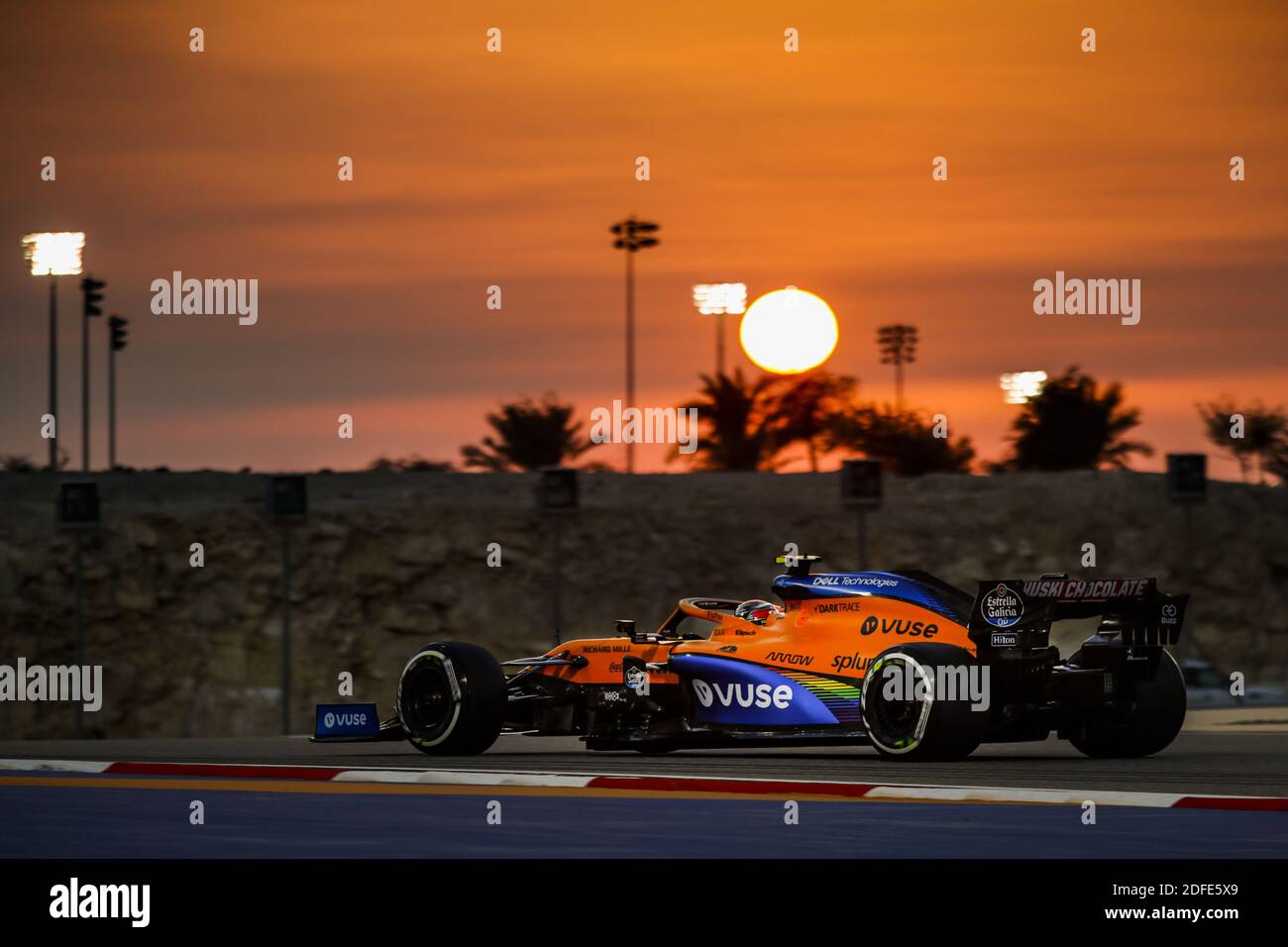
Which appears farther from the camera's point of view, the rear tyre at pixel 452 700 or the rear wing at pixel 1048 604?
the rear tyre at pixel 452 700

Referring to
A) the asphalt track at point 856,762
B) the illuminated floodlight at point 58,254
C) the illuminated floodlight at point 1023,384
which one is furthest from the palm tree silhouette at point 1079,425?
the asphalt track at point 856,762

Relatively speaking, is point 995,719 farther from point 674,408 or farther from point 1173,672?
point 674,408

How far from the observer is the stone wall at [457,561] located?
233 feet

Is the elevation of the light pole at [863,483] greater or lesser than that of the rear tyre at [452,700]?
greater

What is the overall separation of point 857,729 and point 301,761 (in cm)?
456

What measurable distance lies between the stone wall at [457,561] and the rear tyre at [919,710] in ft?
171

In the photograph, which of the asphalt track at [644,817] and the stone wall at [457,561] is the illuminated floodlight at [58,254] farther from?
the asphalt track at [644,817]

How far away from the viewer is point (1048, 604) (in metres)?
16.7

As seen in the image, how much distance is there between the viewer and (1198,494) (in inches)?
1801
